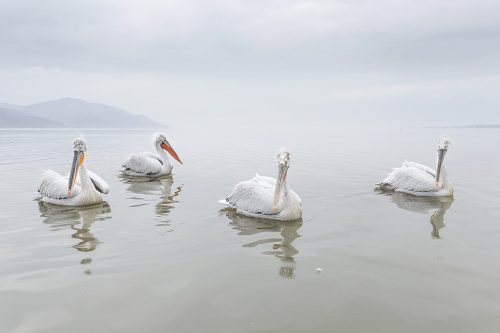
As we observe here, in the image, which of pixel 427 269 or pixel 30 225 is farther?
pixel 30 225

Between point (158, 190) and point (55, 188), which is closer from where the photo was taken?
point (55, 188)

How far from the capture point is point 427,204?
8.42 m

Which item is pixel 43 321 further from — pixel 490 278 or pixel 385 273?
pixel 490 278

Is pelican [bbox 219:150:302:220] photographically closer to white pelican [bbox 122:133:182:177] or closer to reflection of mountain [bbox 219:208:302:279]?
reflection of mountain [bbox 219:208:302:279]

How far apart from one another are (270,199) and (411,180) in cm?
410

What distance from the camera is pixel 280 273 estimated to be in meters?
4.59

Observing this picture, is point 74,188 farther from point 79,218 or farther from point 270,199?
point 270,199

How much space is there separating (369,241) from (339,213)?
1.67 meters

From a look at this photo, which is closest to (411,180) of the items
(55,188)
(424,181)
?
(424,181)

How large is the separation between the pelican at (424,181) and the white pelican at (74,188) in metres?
6.56

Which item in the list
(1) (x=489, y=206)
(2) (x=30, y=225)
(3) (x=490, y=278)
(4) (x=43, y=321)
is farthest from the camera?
(1) (x=489, y=206)

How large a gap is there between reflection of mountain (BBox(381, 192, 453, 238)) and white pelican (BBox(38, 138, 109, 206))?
19.9 ft

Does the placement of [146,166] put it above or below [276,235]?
above

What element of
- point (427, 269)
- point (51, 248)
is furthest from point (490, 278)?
point (51, 248)
